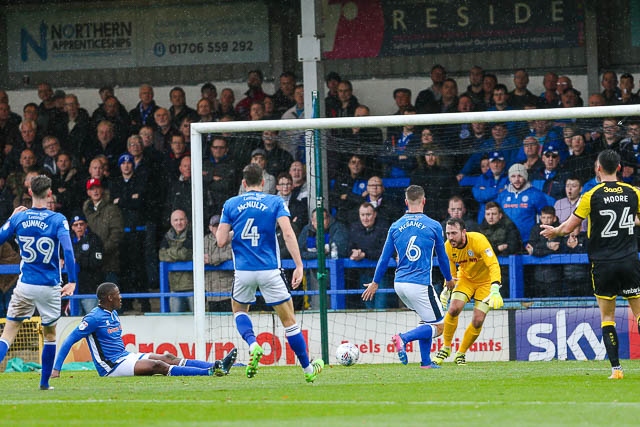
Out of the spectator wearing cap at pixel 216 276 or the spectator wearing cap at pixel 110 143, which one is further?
the spectator wearing cap at pixel 110 143

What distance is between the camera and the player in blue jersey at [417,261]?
12734 millimetres

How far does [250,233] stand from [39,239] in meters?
2.03

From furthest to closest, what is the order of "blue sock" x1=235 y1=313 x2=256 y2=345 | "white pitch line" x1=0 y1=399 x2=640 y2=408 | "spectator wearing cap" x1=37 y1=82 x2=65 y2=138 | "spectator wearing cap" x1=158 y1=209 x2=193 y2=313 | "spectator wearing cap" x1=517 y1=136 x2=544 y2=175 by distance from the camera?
"spectator wearing cap" x1=37 y1=82 x2=65 y2=138, "spectator wearing cap" x1=158 y1=209 x2=193 y2=313, "spectator wearing cap" x1=517 y1=136 x2=544 y2=175, "blue sock" x1=235 y1=313 x2=256 y2=345, "white pitch line" x1=0 y1=399 x2=640 y2=408

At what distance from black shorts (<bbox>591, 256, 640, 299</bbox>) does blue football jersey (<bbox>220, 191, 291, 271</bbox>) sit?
9.15ft

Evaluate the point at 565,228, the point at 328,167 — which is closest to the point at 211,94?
the point at 328,167

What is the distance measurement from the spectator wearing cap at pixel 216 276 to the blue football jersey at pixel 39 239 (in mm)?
5220

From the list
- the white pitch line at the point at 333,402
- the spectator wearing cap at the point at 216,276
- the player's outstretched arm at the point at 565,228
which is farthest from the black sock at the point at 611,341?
the spectator wearing cap at the point at 216,276

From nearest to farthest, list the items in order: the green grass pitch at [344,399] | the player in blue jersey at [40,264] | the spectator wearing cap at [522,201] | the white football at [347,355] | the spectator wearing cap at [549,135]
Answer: the green grass pitch at [344,399] → the player in blue jersey at [40,264] → the white football at [347,355] → the spectator wearing cap at [522,201] → the spectator wearing cap at [549,135]

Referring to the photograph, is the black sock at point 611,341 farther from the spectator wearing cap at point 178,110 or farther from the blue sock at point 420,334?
the spectator wearing cap at point 178,110

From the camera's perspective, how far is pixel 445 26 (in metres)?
19.9

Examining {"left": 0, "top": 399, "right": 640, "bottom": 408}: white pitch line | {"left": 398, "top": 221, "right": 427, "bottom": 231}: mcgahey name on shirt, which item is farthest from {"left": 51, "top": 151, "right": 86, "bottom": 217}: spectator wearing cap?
{"left": 0, "top": 399, "right": 640, "bottom": 408}: white pitch line

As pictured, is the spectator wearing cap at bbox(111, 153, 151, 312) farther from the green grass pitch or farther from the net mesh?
the green grass pitch

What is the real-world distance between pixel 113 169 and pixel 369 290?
758 centimetres

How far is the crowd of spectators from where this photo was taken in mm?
16062
